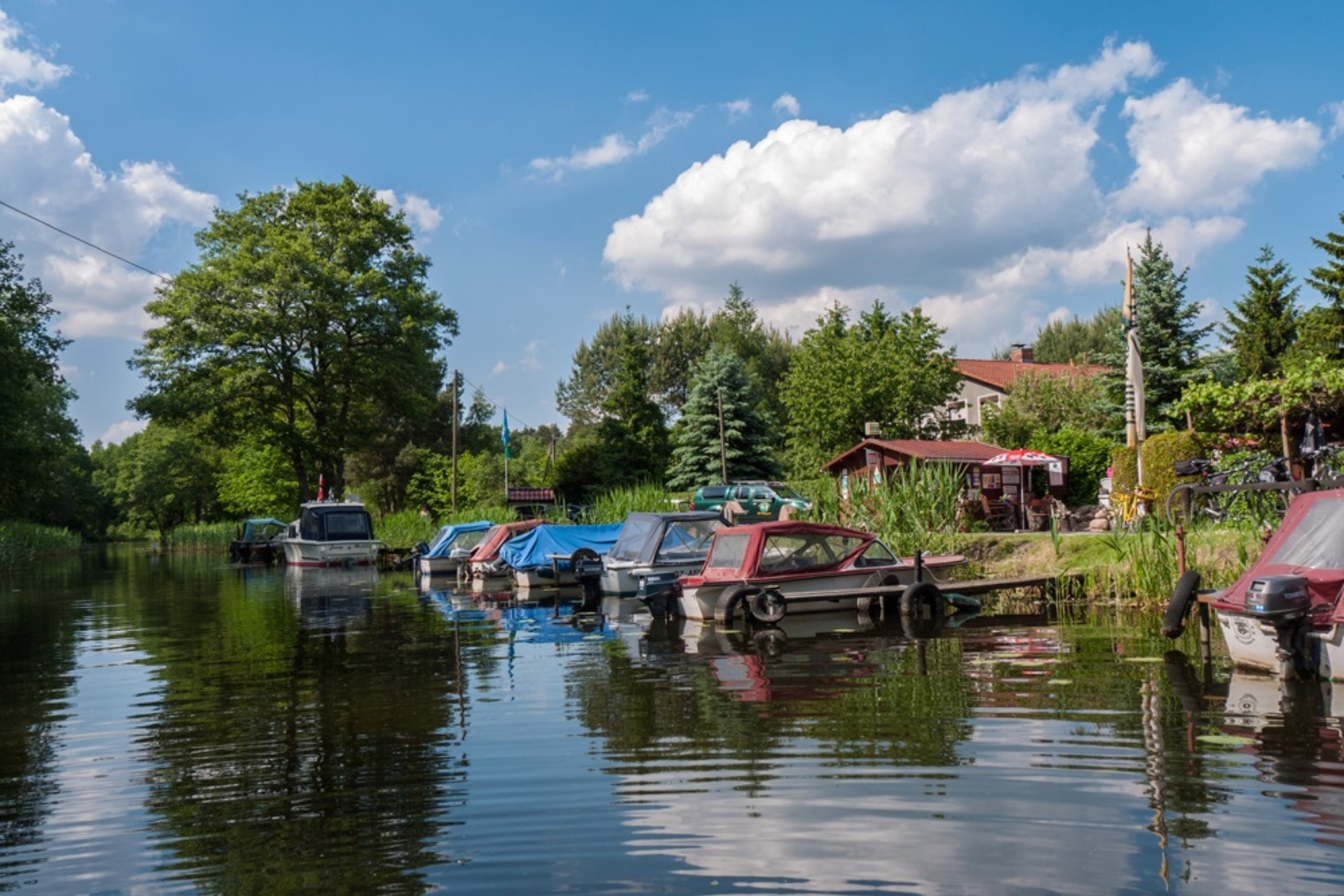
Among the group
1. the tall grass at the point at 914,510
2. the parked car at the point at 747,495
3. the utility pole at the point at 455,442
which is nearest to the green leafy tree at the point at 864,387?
the parked car at the point at 747,495

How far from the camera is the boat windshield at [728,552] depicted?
1842 centimetres

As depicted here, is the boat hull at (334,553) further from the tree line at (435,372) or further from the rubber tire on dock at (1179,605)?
the rubber tire on dock at (1179,605)

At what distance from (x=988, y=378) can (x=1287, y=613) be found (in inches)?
2510

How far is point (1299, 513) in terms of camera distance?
11.4 meters

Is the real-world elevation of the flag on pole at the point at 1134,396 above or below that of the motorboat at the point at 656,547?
above

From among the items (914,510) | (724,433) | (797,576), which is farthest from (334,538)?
(797,576)

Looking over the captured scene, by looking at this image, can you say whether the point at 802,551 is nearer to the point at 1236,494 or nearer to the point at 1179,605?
the point at 1236,494

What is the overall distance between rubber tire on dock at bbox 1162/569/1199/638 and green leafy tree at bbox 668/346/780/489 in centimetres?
4228

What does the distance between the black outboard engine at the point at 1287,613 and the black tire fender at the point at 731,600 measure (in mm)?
8093

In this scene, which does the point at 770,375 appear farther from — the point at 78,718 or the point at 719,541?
the point at 78,718

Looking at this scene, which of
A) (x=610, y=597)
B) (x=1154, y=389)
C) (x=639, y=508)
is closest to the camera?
(x=610, y=597)

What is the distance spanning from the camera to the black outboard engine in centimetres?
1012

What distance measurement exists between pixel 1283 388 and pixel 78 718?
18.6 m

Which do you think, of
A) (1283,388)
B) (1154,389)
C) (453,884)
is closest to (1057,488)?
(1154,389)
